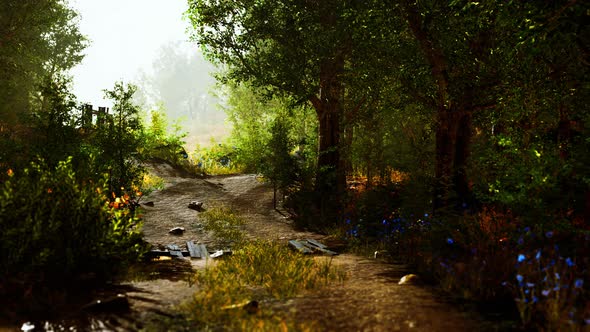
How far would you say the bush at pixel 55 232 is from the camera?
5719 millimetres

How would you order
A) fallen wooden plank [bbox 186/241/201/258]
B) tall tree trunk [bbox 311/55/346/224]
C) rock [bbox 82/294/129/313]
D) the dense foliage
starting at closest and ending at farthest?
1. rock [bbox 82/294/129/313]
2. the dense foliage
3. fallen wooden plank [bbox 186/241/201/258]
4. tall tree trunk [bbox 311/55/346/224]

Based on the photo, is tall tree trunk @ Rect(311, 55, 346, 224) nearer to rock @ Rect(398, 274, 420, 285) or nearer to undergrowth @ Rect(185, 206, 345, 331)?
undergrowth @ Rect(185, 206, 345, 331)

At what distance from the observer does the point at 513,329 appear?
4.59 metres

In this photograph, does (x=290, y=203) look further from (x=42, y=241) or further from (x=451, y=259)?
(x=42, y=241)

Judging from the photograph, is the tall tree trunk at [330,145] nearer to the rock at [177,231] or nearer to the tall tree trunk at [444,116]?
the tall tree trunk at [444,116]

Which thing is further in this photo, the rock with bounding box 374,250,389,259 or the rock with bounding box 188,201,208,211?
the rock with bounding box 188,201,208,211

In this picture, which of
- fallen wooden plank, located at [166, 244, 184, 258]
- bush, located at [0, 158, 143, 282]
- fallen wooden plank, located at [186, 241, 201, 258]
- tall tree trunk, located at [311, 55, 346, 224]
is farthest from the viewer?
tall tree trunk, located at [311, 55, 346, 224]

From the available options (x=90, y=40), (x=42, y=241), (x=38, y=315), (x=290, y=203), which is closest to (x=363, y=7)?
(x=290, y=203)

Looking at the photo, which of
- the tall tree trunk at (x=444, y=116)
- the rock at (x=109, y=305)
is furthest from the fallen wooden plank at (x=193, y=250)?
the tall tree trunk at (x=444, y=116)

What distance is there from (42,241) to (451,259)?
603 centimetres

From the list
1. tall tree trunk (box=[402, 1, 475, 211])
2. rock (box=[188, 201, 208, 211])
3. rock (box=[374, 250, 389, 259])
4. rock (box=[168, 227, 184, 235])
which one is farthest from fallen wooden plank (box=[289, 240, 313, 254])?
rock (box=[188, 201, 208, 211])

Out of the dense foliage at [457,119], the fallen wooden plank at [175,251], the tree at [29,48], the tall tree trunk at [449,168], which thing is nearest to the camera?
the dense foliage at [457,119]

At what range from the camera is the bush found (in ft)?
18.8

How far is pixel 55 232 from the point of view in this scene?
6.14 m
